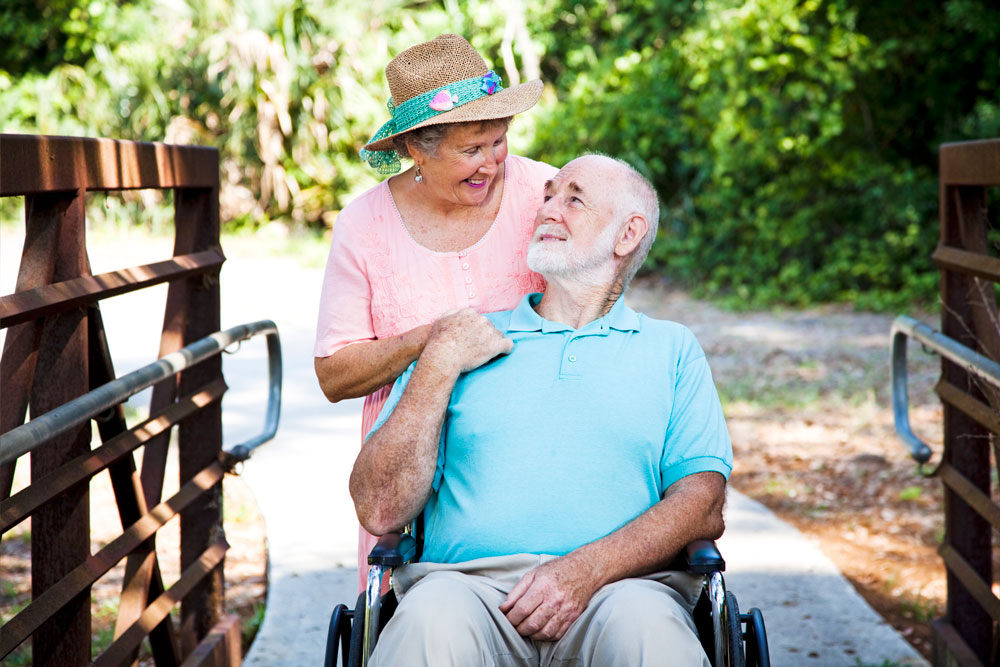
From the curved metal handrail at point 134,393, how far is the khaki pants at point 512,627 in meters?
0.68

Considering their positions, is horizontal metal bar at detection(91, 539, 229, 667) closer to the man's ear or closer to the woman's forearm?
the woman's forearm

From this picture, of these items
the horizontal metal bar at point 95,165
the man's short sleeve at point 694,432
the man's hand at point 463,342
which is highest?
the horizontal metal bar at point 95,165

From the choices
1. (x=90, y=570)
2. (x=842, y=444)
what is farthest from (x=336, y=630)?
(x=842, y=444)

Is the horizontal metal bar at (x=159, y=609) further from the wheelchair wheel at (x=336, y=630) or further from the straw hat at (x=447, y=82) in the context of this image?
the straw hat at (x=447, y=82)

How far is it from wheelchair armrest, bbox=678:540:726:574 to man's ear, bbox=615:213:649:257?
2.35 ft

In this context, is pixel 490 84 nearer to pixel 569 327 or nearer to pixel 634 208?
pixel 634 208

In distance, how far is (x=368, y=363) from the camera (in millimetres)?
2398

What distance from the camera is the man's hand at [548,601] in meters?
2.04

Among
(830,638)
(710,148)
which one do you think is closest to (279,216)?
(710,148)

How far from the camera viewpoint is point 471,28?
13328 millimetres

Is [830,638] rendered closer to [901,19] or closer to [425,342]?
[425,342]

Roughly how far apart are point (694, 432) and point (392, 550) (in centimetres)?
70

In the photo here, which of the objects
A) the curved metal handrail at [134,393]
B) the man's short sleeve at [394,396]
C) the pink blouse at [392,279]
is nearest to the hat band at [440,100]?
the pink blouse at [392,279]

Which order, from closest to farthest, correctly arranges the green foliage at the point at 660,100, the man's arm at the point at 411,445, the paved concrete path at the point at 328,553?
the man's arm at the point at 411,445 → the paved concrete path at the point at 328,553 → the green foliage at the point at 660,100
